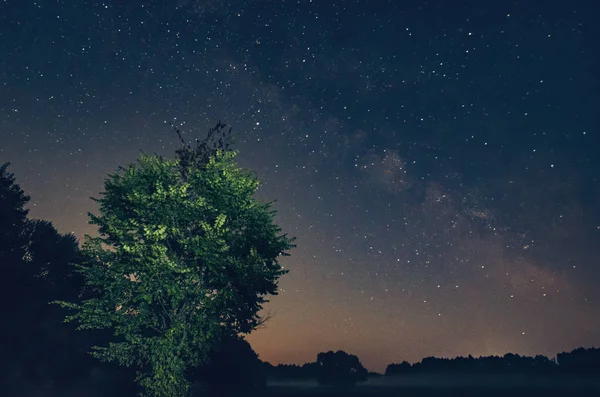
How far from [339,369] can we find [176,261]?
156345 mm

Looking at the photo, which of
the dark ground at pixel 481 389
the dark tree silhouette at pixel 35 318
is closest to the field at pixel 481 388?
the dark ground at pixel 481 389

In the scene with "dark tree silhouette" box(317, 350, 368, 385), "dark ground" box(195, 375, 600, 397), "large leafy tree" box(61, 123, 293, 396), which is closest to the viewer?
"large leafy tree" box(61, 123, 293, 396)

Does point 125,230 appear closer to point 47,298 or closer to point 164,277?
point 164,277

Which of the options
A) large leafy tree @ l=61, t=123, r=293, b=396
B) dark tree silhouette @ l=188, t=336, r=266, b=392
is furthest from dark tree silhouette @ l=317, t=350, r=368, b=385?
large leafy tree @ l=61, t=123, r=293, b=396

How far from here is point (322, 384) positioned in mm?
168875

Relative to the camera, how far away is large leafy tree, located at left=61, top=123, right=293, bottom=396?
78.0 feet

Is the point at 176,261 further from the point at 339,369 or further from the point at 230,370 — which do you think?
the point at 339,369

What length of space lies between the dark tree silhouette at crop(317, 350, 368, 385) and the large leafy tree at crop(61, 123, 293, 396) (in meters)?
150

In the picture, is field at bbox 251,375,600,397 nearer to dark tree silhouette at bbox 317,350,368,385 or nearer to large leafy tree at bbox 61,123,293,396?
dark tree silhouette at bbox 317,350,368,385

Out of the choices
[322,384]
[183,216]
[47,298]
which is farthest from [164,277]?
[322,384]

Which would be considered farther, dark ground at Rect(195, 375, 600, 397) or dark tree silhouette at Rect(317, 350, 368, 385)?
dark tree silhouette at Rect(317, 350, 368, 385)

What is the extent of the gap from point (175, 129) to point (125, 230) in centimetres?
947

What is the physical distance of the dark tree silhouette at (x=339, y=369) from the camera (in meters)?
167

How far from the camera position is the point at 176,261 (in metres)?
25.2
